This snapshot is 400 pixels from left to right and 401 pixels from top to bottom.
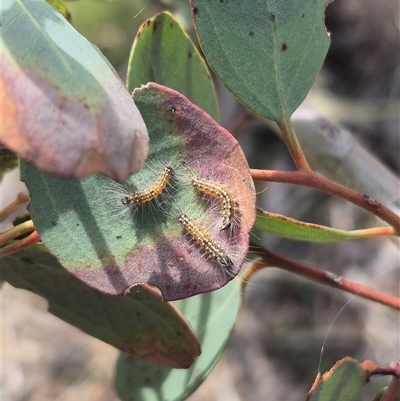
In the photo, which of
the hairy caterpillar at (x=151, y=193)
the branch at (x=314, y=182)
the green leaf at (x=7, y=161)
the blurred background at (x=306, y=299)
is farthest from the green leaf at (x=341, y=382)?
the blurred background at (x=306, y=299)

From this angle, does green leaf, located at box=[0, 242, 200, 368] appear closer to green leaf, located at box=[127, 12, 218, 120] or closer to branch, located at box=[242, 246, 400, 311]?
branch, located at box=[242, 246, 400, 311]

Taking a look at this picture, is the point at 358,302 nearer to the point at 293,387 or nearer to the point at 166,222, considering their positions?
the point at 293,387

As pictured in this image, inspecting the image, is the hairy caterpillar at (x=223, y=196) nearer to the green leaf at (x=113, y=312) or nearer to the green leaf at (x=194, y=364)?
the green leaf at (x=113, y=312)

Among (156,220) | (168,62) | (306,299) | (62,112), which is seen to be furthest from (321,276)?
(306,299)

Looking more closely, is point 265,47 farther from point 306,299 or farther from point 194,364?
point 306,299

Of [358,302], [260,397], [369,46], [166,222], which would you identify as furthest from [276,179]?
[369,46]

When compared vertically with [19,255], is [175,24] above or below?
above

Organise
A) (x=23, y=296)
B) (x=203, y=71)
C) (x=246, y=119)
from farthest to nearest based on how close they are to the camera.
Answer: (x=23, y=296) < (x=246, y=119) < (x=203, y=71)

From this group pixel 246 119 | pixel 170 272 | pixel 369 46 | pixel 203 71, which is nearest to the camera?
pixel 170 272
